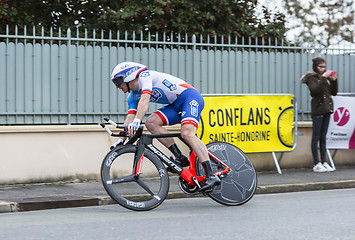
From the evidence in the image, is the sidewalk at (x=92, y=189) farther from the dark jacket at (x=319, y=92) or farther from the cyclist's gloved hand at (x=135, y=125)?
the cyclist's gloved hand at (x=135, y=125)

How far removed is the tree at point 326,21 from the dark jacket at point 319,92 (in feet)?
75.0

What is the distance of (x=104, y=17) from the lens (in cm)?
1343

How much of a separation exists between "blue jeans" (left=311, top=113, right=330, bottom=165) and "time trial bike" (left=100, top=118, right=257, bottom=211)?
3513 millimetres

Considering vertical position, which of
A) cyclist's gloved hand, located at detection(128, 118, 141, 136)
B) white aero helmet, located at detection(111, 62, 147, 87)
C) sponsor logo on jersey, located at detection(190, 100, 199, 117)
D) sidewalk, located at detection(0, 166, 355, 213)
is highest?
white aero helmet, located at detection(111, 62, 147, 87)

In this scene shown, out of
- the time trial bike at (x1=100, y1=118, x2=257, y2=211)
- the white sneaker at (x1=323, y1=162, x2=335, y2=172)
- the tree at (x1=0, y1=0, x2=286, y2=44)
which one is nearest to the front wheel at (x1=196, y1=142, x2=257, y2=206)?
the time trial bike at (x1=100, y1=118, x2=257, y2=211)

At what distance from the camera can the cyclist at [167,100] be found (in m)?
6.93

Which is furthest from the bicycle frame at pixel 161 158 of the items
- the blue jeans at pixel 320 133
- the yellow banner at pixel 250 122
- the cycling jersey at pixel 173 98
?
the blue jeans at pixel 320 133

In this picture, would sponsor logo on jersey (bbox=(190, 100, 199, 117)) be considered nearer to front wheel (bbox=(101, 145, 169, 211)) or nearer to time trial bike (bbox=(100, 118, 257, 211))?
time trial bike (bbox=(100, 118, 257, 211))

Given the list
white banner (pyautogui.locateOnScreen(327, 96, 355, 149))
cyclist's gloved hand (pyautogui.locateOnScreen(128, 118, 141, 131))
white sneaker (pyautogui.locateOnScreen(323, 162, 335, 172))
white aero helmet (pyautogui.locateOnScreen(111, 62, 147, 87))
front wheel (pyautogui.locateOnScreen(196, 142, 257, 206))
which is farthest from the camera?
white banner (pyautogui.locateOnScreen(327, 96, 355, 149))

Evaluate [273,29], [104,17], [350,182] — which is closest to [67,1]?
[104,17]

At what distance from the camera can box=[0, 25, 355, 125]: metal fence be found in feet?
30.8

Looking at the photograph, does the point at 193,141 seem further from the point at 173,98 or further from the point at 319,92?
the point at 319,92

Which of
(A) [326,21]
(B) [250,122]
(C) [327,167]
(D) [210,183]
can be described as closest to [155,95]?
(D) [210,183]

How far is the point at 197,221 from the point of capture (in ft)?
20.5
